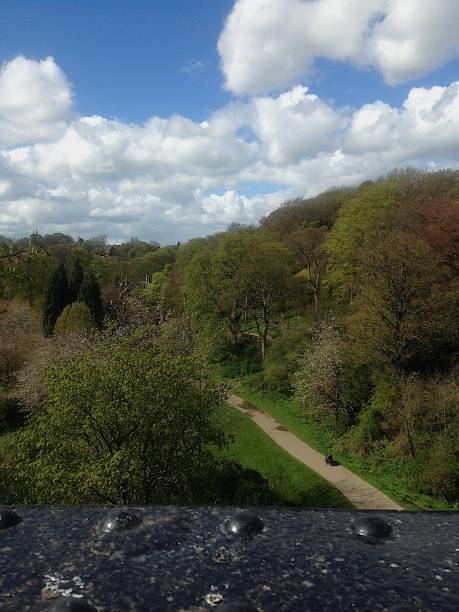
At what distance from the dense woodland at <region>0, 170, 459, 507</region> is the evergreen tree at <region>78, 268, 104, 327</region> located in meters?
0.15

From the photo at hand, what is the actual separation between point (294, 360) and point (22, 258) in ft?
100

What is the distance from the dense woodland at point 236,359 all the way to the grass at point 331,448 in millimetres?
240

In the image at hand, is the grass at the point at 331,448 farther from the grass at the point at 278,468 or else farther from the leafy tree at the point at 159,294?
the leafy tree at the point at 159,294

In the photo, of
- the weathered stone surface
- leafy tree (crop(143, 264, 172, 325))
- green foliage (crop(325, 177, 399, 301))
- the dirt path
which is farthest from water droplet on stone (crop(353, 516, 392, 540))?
leafy tree (crop(143, 264, 172, 325))

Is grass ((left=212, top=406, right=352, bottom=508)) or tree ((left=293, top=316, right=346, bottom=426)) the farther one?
tree ((left=293, top=316, right=346, bottom=426))

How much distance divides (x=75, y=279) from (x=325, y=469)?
124 feet

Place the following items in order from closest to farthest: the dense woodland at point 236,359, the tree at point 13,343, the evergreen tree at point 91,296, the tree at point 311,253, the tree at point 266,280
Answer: the dense woodland at point 236,359 → the tree at point 13,343 → the tree at point 266,280 → the tree at point 311,253 → the evergreen tree at point 91,296

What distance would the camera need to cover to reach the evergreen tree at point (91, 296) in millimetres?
49188

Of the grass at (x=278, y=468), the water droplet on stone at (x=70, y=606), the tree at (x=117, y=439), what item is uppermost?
the water droplet on stone at (x=70, y=606)

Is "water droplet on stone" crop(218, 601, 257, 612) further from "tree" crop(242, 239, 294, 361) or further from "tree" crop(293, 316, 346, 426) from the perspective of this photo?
"tree" crop(242, 239, 294, 361)

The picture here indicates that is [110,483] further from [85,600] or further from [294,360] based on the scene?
[294,360]

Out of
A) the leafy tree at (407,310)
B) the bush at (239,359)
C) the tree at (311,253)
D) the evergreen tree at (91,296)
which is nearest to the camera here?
the leafy tree at (407,310)

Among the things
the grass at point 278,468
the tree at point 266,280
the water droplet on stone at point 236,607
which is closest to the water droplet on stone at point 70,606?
the water droplet on stone at point 236,607

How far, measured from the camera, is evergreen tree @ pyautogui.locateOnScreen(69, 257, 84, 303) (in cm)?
5097
